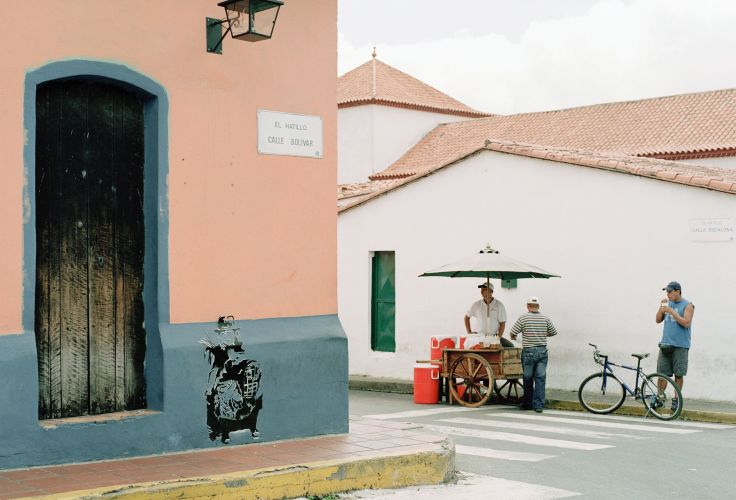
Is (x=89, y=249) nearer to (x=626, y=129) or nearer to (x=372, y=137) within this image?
(x=626, y=129)

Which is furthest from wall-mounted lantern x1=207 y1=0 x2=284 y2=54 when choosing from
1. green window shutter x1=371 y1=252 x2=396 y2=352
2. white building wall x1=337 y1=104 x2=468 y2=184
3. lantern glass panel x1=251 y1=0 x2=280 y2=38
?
white building wall x1=337 y1=104 x2=468 y2=184

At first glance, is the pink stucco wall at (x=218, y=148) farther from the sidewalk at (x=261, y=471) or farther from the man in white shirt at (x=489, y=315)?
the man in white shirt at (x=489, y=315)

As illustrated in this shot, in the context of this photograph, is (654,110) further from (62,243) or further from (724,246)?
(62,243)

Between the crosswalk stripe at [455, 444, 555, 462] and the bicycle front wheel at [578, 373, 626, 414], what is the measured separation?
4.29 m

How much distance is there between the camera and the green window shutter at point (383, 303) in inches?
749

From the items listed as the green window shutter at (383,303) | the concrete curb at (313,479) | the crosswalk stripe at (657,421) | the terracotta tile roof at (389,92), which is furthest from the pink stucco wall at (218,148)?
the terracotta tile roof at (389,92)

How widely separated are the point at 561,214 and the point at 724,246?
2.81 meters

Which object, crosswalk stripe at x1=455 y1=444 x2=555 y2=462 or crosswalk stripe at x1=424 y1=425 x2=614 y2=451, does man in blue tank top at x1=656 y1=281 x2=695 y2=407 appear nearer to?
crosswalk stripe at x1=424 y1=425 x2=614 y2=451

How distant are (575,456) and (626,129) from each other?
26733mm

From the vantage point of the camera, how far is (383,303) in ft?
63.1

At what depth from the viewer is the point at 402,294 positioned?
18656mm

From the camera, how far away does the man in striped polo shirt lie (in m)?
14.0

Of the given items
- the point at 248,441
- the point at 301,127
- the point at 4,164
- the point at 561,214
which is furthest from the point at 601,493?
the point at 561,214

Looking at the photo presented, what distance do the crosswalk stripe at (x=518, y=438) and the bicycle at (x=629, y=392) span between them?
2706mm
